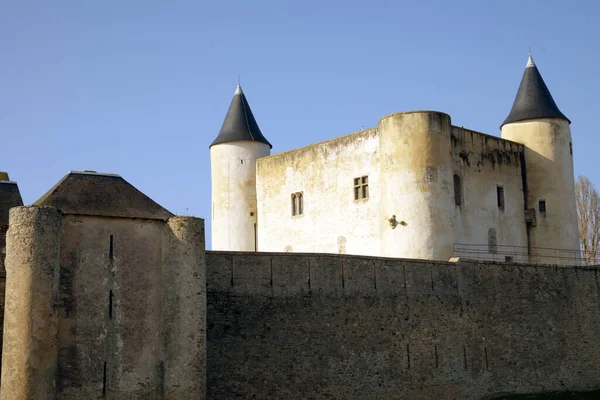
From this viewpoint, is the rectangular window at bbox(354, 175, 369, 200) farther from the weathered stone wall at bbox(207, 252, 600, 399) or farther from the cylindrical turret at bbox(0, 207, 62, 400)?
the cylindrical turret at bbox(0, 207, 62, 400)

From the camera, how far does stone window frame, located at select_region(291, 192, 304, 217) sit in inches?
1581

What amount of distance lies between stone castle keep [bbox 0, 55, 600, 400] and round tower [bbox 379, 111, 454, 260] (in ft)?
0.20

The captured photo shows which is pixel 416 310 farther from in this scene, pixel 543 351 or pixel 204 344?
pixel 204 344

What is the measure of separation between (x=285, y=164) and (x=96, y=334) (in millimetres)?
19939

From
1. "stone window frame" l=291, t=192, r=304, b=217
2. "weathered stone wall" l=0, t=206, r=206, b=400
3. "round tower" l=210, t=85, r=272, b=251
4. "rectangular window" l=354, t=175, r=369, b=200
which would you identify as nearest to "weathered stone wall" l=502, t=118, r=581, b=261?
"rectangular window" l=354, t=175, r=369, b=200

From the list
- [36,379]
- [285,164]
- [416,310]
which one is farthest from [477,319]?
[36,379]

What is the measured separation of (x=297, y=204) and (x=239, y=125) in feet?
17.1

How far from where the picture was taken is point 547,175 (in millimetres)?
39281

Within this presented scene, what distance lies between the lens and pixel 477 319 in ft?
102

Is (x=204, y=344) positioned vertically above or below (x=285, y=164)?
below

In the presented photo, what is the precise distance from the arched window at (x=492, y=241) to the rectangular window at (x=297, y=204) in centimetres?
776

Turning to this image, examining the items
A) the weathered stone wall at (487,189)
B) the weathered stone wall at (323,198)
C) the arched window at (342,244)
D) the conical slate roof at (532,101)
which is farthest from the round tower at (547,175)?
the arched window at (342,244)

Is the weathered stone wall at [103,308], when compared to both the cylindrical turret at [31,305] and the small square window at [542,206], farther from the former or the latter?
the small square window at [542,206]

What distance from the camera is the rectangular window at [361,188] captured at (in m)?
37.2
